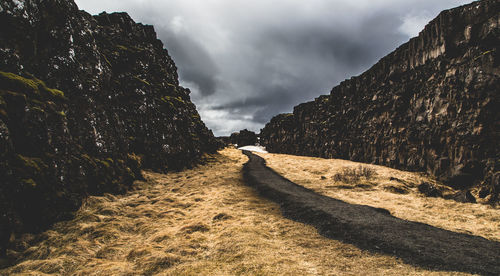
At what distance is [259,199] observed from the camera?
17.1 m

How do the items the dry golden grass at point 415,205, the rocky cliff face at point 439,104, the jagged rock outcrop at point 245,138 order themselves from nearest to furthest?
the dry golden grass at point 415,205, the rocky cliff face at point 439,104, the jagged rock outcrop at point 245,138

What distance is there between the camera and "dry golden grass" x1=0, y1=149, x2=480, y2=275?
718 centimetres

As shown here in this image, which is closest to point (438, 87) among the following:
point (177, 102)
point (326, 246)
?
point (326, 246)

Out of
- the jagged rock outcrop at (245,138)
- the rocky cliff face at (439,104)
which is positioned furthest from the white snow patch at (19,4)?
the jagged rock outcrop at (245,138)

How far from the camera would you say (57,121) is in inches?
532

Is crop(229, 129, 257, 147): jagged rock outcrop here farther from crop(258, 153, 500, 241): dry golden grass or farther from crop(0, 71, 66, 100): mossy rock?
crop(0, 71, 66, 100): mossy rock

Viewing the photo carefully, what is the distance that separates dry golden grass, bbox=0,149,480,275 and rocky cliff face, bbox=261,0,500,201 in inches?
723

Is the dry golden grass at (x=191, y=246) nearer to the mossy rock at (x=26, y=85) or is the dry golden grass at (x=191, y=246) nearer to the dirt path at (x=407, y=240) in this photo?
the dirt path at (x=407, y=240)

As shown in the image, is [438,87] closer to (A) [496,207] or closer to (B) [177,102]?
(A) [496,207]

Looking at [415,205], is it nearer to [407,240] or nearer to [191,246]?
[407,240]

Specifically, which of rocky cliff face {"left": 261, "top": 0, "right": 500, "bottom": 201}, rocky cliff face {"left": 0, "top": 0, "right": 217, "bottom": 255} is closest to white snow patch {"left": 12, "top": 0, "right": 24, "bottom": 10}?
rocky cliff face {"left": 0, "top": 0, "right": 217, "bottom": 255}

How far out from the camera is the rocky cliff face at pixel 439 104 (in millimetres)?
20250

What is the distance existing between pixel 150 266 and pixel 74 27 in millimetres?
23352

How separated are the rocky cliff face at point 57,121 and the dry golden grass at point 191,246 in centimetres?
171
